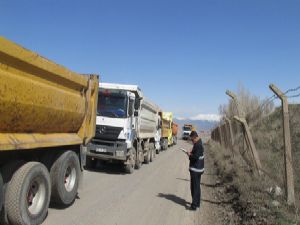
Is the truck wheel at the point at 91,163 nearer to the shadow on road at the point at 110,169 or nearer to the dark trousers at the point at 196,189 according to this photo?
the shadow on road at the point at 110,169

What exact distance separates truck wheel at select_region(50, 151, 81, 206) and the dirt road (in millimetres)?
246

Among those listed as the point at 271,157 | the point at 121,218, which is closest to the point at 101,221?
the point at 121,218

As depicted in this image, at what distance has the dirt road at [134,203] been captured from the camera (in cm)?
823

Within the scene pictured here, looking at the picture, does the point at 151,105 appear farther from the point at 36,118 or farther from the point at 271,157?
the point at 36,118

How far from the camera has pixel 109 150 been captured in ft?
49.8

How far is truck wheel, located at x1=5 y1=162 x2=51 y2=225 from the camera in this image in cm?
650

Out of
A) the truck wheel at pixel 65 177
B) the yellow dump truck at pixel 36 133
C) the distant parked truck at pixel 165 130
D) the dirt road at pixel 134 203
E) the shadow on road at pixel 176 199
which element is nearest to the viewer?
the yellow dump truck at pixel 36 133

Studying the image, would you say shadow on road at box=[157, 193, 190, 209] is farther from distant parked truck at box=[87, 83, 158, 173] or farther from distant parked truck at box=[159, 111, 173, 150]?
distant parked truck at box=[159, 111, 173, 150]

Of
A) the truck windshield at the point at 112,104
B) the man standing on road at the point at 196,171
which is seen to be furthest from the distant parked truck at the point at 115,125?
the man standing on road at the point at 196,171

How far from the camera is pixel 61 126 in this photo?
848 cm

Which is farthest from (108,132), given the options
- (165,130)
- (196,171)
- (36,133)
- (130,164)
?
(165,130)

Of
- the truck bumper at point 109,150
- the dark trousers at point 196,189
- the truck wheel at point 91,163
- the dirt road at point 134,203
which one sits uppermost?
the truck bumper at point 109,150

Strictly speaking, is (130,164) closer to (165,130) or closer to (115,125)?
(115,125)

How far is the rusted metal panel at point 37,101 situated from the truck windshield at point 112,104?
5.08m
